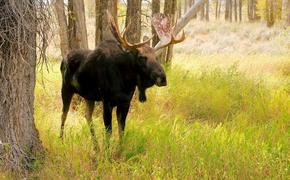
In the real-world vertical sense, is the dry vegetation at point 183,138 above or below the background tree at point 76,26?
below

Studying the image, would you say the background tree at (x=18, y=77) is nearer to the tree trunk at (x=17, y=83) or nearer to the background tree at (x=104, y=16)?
the tree trunk at (x=17, y=83)

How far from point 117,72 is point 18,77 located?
1303 millimetres

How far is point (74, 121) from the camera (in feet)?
22.1

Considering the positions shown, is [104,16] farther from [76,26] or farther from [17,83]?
[17,83]

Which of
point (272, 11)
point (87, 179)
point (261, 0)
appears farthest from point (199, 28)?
point (87, 179)

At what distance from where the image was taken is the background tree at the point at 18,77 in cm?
446

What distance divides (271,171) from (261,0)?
38023 mm

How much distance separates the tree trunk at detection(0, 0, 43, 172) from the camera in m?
4.46

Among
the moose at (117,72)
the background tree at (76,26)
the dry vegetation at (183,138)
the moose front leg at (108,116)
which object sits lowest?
the dry vegetation at (183,138)

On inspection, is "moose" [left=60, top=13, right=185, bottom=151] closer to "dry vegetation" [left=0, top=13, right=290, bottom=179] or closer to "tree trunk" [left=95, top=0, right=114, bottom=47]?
"dry vegetation" [left=0, top=13, right=290, bottom=179]

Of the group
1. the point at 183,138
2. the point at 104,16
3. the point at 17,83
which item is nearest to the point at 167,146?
the point at 183,138

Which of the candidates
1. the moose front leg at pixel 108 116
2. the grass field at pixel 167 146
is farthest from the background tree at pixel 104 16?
the moose front leg at pixel 108 116

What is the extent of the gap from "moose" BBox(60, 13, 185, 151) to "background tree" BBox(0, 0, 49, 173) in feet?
2.58

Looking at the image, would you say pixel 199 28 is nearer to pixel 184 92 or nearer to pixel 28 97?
pixel 184 92
